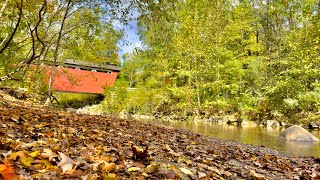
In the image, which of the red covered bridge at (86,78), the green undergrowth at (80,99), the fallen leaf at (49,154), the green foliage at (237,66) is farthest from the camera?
the red covered bridge at (86,78)

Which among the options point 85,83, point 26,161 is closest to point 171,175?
point 26,161

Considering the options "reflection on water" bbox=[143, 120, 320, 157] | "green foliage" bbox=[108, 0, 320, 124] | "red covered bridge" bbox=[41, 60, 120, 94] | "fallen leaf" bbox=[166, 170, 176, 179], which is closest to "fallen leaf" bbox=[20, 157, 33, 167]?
"fallen leaf" bbox=[166, 170, 176, 179]

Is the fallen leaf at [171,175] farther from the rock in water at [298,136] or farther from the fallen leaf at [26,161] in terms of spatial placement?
the rock in water at [298,136]

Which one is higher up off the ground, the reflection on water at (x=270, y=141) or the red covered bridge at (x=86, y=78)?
the red covered bridge at (x=86, y=78)

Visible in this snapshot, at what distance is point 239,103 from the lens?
24719mm

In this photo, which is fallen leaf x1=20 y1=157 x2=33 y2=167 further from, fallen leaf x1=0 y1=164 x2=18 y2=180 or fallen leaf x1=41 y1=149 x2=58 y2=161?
fallen leaf x1=0 y1=164 x2=18 y2=180

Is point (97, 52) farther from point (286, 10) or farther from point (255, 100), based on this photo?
point (286, 10)

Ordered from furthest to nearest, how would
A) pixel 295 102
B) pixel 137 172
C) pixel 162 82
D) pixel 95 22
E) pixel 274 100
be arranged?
pixel 162 82 < pixel 274 100 < pixel 295 102 < pixel 95 22 < pixel 137 172

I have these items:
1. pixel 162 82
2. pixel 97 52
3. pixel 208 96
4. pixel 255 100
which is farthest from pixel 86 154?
pixel 162 82

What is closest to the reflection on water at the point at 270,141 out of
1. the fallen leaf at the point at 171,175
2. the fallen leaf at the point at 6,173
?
the fallen leaf at the point at 171,175

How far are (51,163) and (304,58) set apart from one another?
75.9 ft

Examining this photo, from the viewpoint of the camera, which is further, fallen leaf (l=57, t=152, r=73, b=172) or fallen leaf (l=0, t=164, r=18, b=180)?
fallen leaf (l=57, t=152, r=73, b=172)

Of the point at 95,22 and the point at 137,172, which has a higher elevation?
the point at 95,22

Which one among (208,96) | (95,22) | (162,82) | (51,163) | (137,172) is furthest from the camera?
(162,82)
